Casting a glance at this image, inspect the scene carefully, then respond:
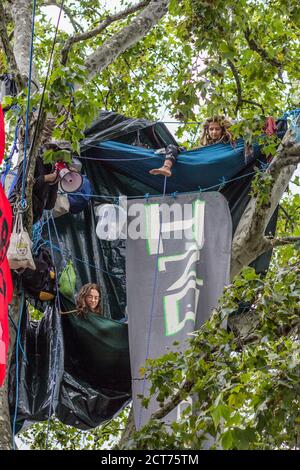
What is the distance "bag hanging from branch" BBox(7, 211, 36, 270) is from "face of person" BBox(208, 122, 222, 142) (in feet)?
7.69

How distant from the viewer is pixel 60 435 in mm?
10688

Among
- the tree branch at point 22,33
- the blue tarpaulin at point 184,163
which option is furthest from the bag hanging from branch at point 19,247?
the blue tarpaulin at point 184,163

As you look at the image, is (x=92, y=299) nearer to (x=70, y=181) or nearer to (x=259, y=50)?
(x=70, y=181)

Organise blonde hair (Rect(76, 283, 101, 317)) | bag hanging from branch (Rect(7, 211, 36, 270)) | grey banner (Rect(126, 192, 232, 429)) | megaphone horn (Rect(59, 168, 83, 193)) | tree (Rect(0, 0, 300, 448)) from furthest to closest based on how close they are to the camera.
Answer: blonde hair (Rect(76, 283, 101, 317))
megaphone horn (Rect(59, 168, 83, 193))
grey banner (Rect(126, 192, 232, 429))
bag hanging from branch (Rect(7, 211, 36, 270))
tree (Rect(0, 0, 300, 448))

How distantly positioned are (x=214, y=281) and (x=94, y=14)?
421 cm

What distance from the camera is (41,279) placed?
828 cm

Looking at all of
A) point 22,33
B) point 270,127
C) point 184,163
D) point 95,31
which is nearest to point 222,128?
point 184,163

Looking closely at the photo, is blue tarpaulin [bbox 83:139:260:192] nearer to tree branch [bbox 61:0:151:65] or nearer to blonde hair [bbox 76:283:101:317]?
tree branch [bbox 61:0:151:65]

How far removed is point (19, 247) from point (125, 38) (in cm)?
239

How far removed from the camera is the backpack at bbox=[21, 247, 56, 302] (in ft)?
26.8

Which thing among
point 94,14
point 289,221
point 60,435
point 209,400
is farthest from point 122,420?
point 209,400

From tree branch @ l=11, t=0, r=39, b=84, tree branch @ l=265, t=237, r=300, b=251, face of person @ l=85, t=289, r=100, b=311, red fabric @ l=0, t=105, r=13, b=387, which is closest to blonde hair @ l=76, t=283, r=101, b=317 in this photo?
face of person @ l=85, t=289, r=100, b=311

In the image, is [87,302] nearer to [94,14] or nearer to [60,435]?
[60,435]

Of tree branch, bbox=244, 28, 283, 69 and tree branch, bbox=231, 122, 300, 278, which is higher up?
tree branch, bbox=244, 28, 283, 69
